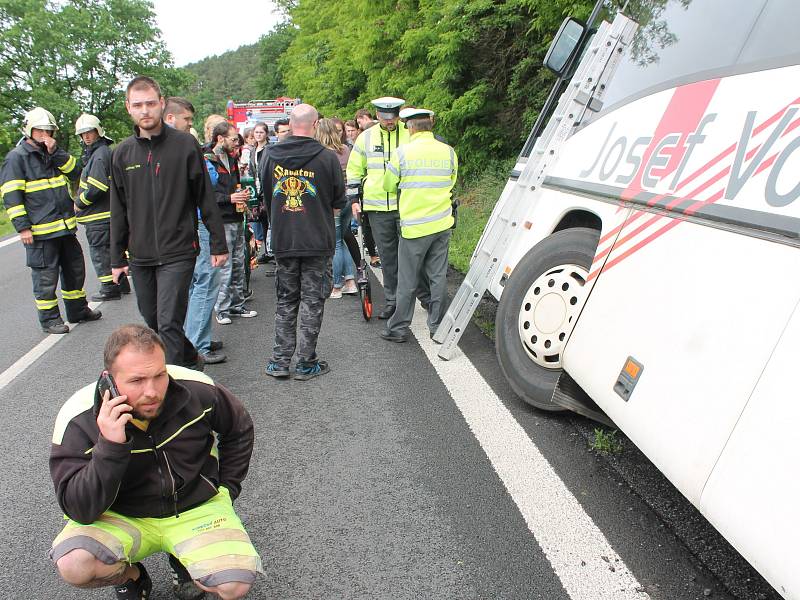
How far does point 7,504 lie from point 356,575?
1840 millimetres

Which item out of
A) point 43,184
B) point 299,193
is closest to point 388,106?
point 299,193

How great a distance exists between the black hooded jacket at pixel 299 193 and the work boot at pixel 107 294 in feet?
12.4

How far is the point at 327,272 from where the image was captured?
487 centimetres

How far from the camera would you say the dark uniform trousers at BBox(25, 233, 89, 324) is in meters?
6.16

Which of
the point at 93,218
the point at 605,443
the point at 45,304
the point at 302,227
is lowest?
the point at 45,304

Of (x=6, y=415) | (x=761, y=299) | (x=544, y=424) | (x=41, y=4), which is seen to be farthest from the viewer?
(x=41, y=4)

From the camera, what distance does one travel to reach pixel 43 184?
20.1ft

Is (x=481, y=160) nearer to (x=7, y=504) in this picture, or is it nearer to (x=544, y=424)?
(x=544, y=424)

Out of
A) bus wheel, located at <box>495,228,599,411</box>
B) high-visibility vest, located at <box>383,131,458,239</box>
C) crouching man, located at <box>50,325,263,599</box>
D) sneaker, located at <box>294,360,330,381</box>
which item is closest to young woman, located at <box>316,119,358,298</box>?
high-visibility vest, located at <box>383,131,458,239</box>

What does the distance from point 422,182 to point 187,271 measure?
6.44ft

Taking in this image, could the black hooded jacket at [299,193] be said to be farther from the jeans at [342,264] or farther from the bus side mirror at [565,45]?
the jeans at [342,264]

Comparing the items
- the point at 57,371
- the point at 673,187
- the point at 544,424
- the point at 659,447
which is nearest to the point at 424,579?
the point at 659,447

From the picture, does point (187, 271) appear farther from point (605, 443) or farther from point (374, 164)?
point (605, 443)

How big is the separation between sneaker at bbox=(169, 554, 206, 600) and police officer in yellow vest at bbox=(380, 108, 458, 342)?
3.20m
